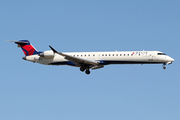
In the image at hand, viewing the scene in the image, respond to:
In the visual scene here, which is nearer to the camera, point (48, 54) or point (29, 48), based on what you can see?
point (48, 54)

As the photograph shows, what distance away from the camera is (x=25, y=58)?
40.8m

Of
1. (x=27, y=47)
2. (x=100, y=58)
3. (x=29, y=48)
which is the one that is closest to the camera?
(x=100, y=58)

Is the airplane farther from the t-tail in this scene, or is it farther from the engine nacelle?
the t-tail

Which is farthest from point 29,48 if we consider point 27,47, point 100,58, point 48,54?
point 100,58

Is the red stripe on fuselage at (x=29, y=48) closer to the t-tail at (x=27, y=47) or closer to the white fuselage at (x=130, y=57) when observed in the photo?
the t-tail at (x=27, y=47)

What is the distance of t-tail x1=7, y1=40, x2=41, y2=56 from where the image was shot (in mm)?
40938

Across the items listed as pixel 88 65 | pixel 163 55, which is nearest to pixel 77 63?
pixel 88 65

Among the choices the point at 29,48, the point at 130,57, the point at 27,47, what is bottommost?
the point at 130,57

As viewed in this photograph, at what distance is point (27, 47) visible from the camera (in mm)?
41344

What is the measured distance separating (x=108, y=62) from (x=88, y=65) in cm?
263

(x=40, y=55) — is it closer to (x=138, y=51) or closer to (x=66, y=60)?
(x=66, y=60)

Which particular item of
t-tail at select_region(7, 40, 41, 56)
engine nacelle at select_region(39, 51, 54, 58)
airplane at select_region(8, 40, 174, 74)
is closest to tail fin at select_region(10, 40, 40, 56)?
t-tail at select_region(7, 40, 41, 56)

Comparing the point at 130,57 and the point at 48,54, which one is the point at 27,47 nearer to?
the point at 48,54

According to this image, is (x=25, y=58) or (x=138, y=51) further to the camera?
(x=25, y=58)
